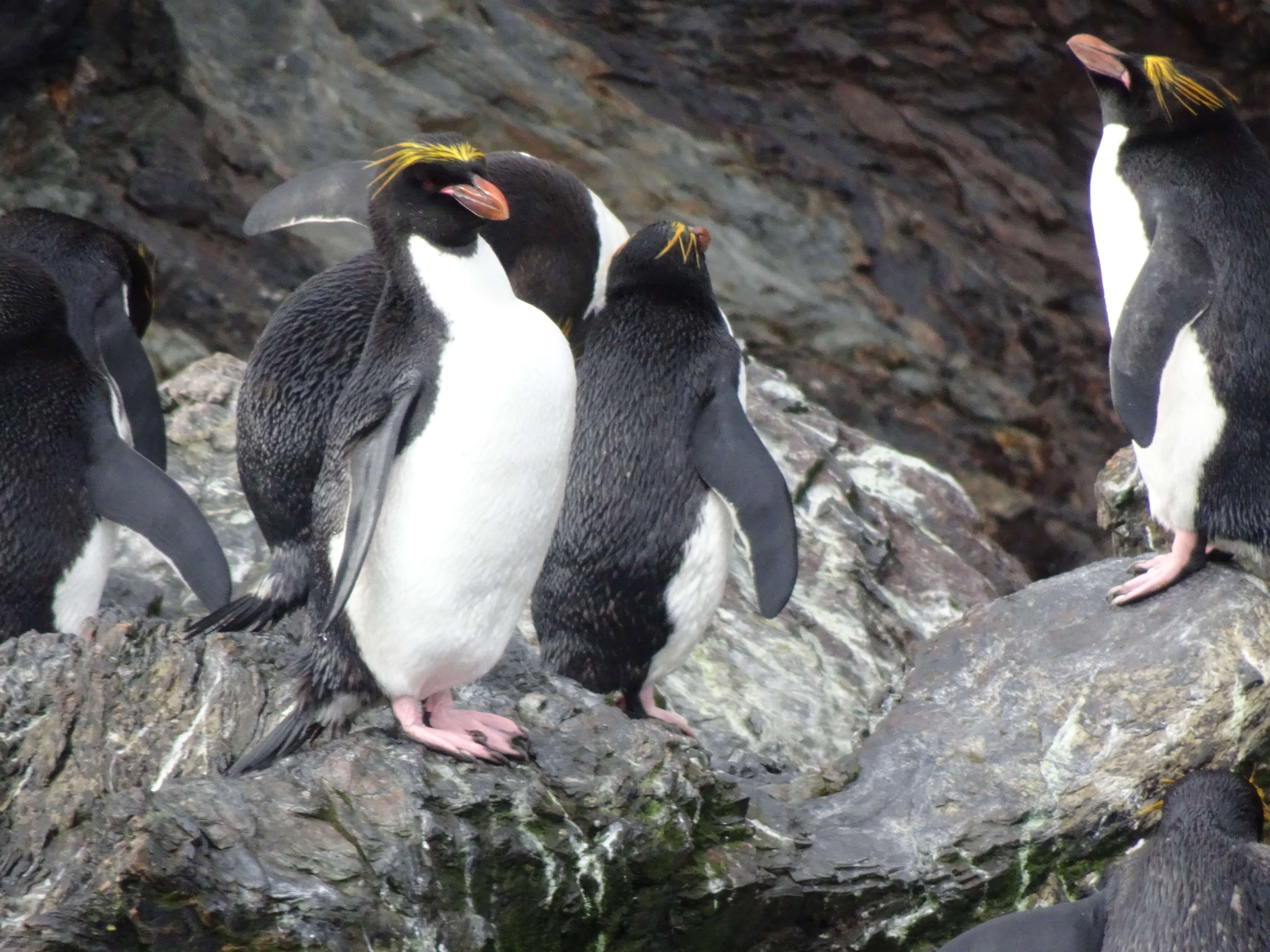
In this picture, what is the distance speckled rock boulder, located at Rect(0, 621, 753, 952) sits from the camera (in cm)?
264

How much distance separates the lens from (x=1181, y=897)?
2.68 m

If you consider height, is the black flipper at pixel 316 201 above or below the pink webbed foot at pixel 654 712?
above

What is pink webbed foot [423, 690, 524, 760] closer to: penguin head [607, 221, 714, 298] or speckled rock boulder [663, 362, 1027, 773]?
speckled rock boulder [663, 362, 1027, 773]

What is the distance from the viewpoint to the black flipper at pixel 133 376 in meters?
4.95

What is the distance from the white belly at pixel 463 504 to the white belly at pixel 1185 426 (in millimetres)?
1643

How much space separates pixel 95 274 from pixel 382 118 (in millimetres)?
1710

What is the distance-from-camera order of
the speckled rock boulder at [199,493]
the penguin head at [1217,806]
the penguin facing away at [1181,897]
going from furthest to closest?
the speckled rock boulder at [199,493], the penguin head at [1217,806], the penguin facing away at [1181,897]

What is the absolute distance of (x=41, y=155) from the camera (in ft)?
22.2

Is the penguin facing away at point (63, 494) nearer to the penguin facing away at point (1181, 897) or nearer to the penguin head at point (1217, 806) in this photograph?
the penguin facing away at point (1181, 897)

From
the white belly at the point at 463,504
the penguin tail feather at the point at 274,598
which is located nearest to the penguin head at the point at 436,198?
the white belly at the point at 463,504

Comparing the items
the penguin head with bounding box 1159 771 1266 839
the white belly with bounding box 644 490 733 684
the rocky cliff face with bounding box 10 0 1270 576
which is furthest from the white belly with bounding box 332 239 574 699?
the rocky cliff face with bounding box 10 0 1270 576

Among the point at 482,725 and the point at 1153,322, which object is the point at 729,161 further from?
the point at 482,725

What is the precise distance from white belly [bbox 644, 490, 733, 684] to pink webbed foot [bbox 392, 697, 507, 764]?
101cm

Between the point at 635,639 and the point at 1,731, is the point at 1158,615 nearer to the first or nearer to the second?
the point at 635,639
